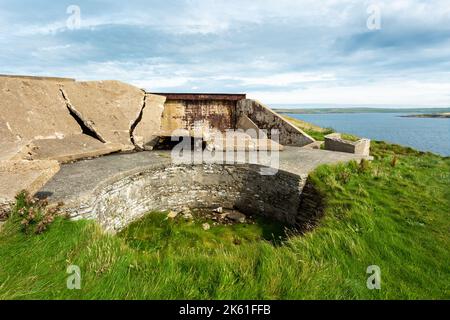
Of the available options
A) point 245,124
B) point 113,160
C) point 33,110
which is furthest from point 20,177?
point 245,124

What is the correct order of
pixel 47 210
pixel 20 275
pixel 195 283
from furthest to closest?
1. pixel 47 210
2. pixel 195 283
3. pixel 20 275

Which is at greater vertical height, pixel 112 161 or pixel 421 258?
pixel 112 161

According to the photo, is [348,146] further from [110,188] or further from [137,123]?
[110,188]

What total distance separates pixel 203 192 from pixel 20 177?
4635mm

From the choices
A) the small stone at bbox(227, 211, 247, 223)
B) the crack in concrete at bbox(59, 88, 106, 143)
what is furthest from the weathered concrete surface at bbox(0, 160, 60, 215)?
the small stone at bbox(227, 211, 247, 223)

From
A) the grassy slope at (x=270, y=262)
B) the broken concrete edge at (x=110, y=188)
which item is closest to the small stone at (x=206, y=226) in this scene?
the broken concrete edge at (x=110, y=188)

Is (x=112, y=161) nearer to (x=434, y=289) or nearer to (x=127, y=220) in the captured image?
(x=127, y=220)

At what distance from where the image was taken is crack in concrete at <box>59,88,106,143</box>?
28.1 ft

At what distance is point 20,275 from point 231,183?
5.58 meters

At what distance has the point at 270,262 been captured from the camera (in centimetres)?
346

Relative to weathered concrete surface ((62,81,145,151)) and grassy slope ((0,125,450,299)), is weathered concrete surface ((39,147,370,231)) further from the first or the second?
grassy slope ((0,125,450,299))

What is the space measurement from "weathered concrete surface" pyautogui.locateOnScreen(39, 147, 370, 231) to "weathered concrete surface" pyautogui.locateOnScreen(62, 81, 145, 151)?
1099mm

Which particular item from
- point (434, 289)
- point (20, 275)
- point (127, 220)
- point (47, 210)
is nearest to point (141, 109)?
point (127, 220)
